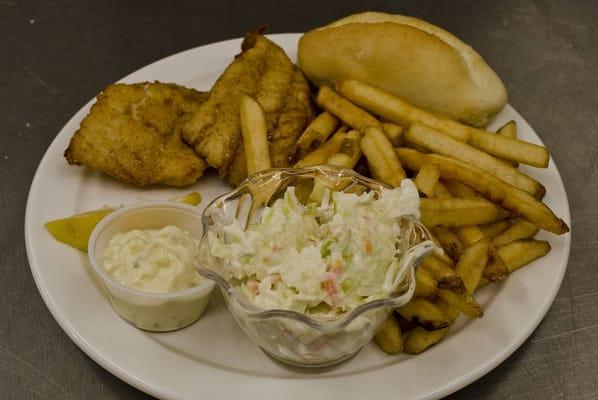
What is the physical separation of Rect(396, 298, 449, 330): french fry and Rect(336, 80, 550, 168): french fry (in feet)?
2.74

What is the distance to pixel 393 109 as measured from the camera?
296 cm

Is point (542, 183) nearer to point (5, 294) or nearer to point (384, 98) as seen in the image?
point (384, 98)

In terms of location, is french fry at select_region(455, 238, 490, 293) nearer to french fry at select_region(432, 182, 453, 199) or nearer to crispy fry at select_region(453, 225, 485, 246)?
crispy fry at select_region(453, 225, 485, 246)

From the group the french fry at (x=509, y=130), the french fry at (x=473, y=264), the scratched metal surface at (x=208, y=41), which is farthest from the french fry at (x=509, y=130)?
the french fry at (x=473, y=264)

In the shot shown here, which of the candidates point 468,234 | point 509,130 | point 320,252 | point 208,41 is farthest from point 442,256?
point 208,41

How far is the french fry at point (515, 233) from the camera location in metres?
2.68

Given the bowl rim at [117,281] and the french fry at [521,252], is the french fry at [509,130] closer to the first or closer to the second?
the french fry at [521,252]

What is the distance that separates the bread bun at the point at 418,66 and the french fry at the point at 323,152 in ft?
1.46

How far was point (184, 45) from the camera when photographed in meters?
4.36

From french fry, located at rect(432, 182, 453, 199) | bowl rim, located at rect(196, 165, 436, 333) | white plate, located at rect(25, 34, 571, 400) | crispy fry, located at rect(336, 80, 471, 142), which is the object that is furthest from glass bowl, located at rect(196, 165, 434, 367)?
crispy fry, located at rect(336, 80, 471, 142)

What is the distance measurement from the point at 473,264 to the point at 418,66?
111 centimetres

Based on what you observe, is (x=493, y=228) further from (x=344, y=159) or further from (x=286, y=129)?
(x=286, y=129)

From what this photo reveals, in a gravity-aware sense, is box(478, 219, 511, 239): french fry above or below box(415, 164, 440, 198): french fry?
below

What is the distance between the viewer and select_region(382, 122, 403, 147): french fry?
9.46 ft
